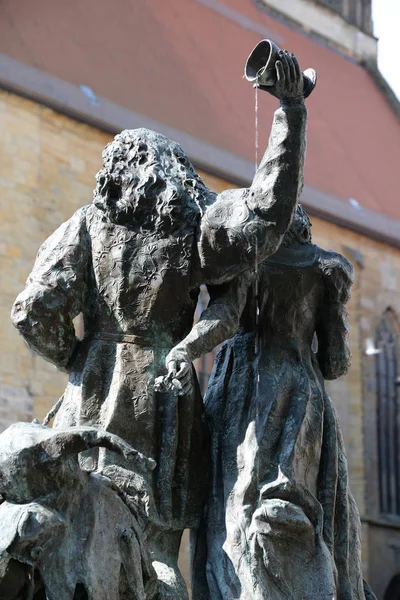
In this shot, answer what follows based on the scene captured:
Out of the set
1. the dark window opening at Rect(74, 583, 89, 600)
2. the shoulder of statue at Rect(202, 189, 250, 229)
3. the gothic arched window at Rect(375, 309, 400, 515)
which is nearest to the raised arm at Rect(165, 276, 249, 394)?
the shoulder of statue at Rect(202, 189, 250, 229)

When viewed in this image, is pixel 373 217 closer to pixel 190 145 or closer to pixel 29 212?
pixel 190 145

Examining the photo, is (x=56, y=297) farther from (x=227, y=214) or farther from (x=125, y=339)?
(x=227, y=214)

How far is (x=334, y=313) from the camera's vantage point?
6.23 m

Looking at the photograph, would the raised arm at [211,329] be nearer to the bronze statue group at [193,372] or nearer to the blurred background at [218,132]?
the bronze statue group at [193,372]

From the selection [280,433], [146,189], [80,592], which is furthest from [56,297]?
[80,592]

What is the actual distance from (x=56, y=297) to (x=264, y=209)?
827mm

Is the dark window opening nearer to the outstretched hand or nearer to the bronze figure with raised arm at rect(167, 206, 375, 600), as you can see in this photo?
the bronze figure with raised arm at rect(167, 206, 375, 600)

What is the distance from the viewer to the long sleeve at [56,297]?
5.79 metres

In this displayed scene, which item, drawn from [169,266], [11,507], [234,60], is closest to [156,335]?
[169,266]

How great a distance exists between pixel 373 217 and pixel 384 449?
4335 mm

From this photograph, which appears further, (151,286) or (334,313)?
(334,313)

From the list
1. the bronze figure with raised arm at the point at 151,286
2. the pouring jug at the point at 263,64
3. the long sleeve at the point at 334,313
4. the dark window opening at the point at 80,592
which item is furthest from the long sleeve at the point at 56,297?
the dark window opening at the point at 80,592

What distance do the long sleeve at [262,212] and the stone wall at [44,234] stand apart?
14.7 metres

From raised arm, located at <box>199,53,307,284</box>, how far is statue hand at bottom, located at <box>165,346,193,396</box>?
417 millimetres
